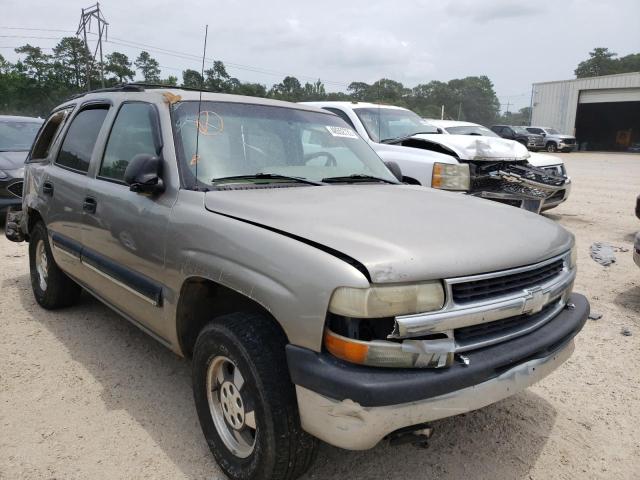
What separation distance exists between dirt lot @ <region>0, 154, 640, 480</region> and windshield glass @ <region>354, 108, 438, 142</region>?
4.16 metres

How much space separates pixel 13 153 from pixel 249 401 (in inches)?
316

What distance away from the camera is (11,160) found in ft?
26.2

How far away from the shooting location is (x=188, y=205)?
255cm

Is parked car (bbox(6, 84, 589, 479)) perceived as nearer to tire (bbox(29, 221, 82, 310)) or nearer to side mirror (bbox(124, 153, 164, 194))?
side mirror (bbox(124, 153, 164, 194))

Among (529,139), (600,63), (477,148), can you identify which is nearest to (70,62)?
(529,139)

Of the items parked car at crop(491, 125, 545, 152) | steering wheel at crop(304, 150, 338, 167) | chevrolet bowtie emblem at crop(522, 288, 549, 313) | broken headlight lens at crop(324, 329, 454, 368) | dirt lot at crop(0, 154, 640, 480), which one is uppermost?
parked car at crop(491, 125, 545, 152)

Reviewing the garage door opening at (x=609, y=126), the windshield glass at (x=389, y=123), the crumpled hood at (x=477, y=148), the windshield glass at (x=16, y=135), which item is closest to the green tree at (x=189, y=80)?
the windshield glass at (x=389, y=123)

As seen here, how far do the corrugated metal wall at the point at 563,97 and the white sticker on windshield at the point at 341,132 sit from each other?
122ft

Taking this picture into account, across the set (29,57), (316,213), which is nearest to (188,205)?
(316,213)

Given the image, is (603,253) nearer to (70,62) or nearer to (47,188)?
(47,188)

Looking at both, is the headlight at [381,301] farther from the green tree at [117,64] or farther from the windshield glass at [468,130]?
the green tree at [117,64]

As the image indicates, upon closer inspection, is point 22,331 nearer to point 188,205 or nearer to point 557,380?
point 188,205

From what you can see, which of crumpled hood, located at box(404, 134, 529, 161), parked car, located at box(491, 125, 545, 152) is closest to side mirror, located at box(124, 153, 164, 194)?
crumpled hood, located at box(404, 134, 529, 161)

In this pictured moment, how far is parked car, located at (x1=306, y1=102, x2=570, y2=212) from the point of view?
21.0 ft
